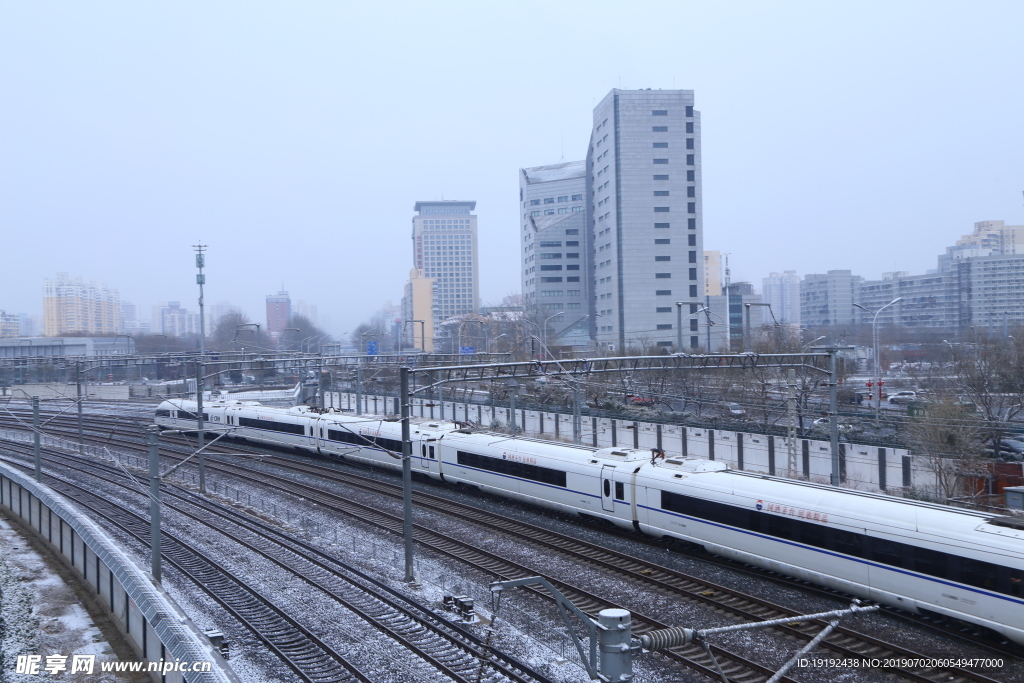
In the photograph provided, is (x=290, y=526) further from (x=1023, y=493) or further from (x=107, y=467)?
(x=1023, y=493)

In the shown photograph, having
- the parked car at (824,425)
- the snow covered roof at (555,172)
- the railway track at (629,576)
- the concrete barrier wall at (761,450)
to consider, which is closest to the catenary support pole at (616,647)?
the railway track at (629,576)

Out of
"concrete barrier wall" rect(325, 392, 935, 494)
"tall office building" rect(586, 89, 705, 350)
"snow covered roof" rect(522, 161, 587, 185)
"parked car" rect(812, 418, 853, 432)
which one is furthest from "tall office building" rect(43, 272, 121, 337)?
"parked car" rect(812, 418, 853, 432)

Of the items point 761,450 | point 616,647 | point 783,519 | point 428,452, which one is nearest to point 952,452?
point 761,450

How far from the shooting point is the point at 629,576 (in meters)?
15.9

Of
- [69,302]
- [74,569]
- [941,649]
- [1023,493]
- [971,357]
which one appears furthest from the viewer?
[69,302]

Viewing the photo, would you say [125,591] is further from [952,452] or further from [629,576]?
[952,452]

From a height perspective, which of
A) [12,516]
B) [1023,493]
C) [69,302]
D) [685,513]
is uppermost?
[69,302]

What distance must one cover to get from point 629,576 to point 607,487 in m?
3.44

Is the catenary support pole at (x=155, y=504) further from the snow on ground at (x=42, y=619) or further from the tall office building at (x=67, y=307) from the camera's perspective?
the tall office building at (x=67, y=307)

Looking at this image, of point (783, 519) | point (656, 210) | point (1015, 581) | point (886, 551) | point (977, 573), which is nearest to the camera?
point (1015, 581)

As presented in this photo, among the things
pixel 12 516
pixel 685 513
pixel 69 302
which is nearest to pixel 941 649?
pixel 685 513

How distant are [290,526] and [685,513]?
39.2ft

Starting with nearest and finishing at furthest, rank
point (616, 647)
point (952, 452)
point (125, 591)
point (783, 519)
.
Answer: point (616, 647) → point (125, 591) → point (783, 519) → point (952, 452)

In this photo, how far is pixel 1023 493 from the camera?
13.5 m
